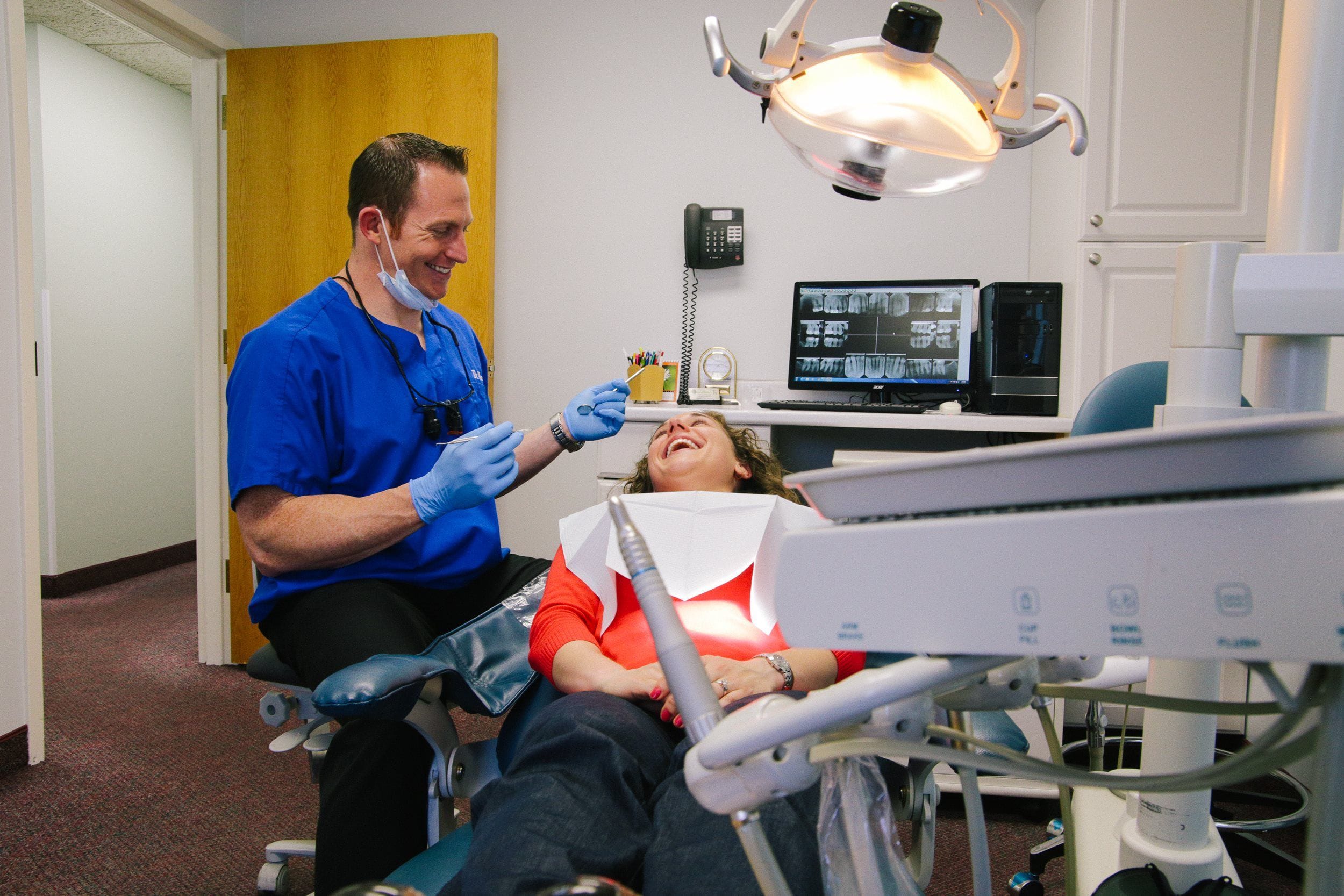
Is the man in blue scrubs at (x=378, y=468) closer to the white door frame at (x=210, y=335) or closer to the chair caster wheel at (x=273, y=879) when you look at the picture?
the chair caster wheel at (x=273, y=879)

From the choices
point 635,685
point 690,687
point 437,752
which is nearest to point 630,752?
point 635,685

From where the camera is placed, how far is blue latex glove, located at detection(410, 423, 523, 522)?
132 cm

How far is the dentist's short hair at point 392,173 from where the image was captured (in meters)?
1.56

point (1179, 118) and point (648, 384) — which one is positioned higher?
point (1179, 118)

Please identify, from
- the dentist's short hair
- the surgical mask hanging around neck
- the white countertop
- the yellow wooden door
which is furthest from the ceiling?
the white countertop

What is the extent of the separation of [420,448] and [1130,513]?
1.30 metres

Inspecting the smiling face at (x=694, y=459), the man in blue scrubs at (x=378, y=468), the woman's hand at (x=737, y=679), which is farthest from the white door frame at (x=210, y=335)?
the woman's hand at (x=737, y=679)

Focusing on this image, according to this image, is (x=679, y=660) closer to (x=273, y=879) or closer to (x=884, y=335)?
(x=273, y=879)

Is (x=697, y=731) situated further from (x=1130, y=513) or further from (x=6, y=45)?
(x=6, y=45)

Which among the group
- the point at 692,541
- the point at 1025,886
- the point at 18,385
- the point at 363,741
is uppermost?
the point at 18,385

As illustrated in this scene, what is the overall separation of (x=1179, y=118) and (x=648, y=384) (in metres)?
1.54

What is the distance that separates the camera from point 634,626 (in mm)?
1300

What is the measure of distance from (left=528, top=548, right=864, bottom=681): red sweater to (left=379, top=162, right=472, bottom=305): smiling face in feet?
2.06

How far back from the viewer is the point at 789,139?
96cm
